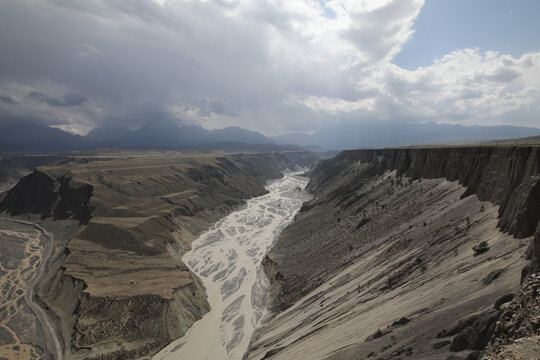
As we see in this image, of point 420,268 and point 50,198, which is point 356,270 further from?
point 50,198

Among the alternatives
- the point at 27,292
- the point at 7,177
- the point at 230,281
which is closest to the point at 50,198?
the point at 27,292

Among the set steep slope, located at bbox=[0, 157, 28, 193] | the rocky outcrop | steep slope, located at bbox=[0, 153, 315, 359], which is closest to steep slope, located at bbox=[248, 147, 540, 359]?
steep slope, located at bbox=[0, 153, 315, 359]

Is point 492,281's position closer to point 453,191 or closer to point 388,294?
point 388,294

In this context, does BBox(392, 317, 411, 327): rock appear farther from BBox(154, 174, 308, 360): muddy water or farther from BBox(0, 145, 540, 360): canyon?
BBox(154, 174, 308, 360): muddy water

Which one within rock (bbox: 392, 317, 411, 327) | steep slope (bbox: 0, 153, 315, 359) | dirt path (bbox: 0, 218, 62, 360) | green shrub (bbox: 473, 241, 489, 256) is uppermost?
green shrub (bbox: 473, 241, 489, 256)

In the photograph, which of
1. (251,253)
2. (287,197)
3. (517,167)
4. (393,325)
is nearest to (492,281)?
(393,325)

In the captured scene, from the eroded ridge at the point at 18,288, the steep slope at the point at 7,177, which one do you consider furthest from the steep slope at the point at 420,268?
the steep slope at the point at 7,177
